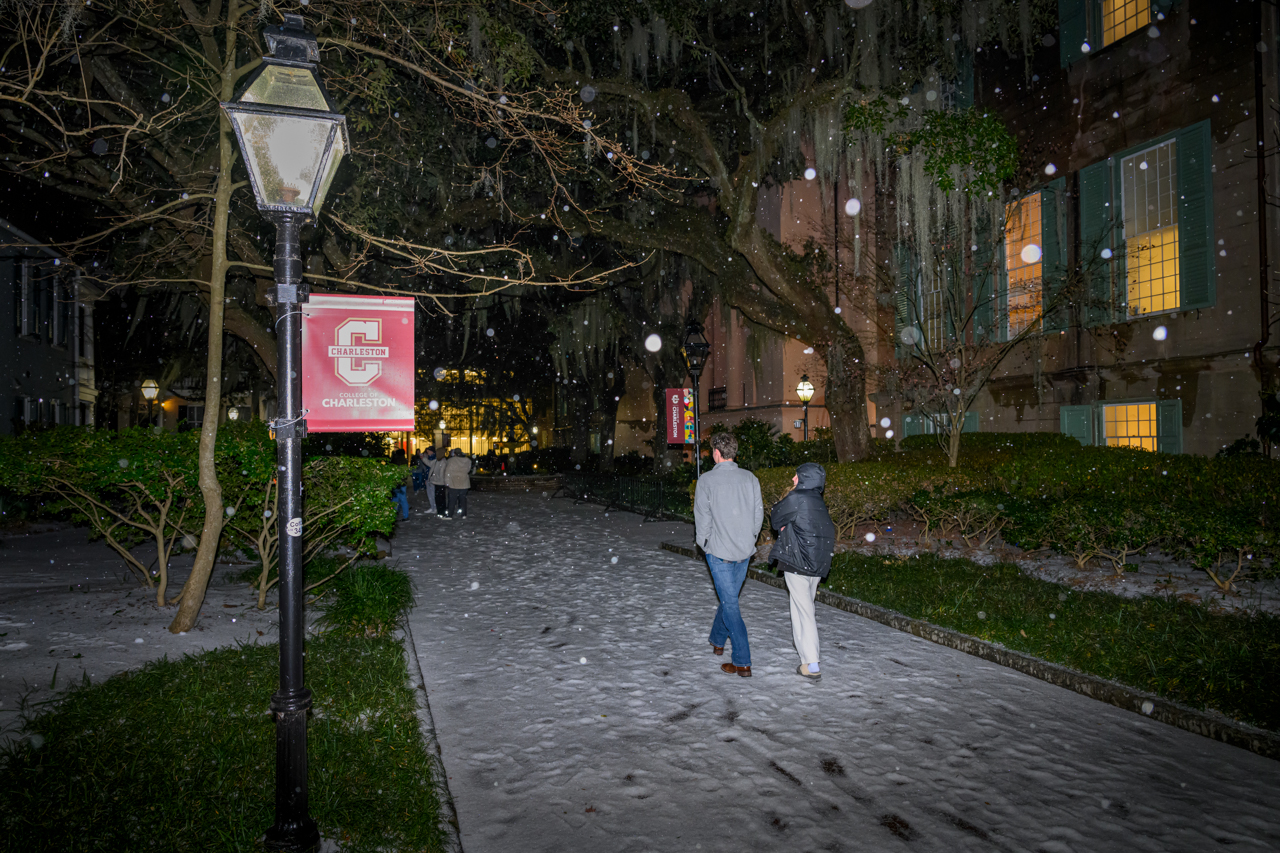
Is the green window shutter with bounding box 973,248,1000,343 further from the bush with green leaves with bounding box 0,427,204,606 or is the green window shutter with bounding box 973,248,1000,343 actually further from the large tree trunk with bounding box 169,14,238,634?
the bush with green leaves with bounding box 0,427,204,606

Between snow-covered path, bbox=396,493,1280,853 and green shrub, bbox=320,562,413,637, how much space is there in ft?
1.82

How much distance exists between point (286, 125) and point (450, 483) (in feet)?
50.9

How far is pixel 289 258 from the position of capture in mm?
3611

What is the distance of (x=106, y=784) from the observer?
13.1ft

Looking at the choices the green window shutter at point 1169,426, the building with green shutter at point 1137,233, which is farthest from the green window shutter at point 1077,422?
the green window shutter at point 1169,426

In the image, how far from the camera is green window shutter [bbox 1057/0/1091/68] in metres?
15.0

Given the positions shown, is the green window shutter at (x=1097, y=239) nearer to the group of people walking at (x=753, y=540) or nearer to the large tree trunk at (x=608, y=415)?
the group of people walking at (x=753, y=540)

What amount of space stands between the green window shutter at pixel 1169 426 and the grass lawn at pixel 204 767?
540 inches

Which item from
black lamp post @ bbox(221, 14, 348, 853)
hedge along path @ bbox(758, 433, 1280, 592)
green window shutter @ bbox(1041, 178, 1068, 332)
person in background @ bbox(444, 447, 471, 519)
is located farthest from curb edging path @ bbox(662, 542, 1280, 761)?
person in background @ bbox(444, 447, 471, 519)

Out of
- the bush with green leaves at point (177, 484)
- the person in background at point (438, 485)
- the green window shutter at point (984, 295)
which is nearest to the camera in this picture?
the bush with green leaves at point (177, 484)

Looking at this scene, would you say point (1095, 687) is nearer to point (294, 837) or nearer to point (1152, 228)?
point (294, 837)

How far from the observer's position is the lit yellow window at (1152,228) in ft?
44.3

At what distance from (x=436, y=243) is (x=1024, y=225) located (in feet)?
39.0

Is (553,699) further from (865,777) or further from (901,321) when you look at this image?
(901,321)
